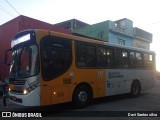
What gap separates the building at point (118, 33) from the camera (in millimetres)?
26823

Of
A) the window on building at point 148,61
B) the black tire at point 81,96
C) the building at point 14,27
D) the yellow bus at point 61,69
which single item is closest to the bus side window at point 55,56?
the yellow bus at point 61,69

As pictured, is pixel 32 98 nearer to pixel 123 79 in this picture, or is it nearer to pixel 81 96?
pixel 81 96

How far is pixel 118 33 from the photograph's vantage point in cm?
2797

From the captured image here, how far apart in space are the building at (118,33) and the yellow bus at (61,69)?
14.3m

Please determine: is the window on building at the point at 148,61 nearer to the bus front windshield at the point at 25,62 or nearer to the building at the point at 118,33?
the bus front windshield at the point at 25,62

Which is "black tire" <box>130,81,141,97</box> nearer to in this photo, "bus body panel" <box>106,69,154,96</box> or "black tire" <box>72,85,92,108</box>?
"bus body panel" <box>106,69,154,96</box>

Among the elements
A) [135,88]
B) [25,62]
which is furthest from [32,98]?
[135,88]

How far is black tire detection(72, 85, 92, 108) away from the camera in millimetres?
9617

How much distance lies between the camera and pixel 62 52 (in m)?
9.20

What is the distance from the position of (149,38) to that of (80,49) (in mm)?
27903

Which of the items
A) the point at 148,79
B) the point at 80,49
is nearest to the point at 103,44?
the point at 80,49

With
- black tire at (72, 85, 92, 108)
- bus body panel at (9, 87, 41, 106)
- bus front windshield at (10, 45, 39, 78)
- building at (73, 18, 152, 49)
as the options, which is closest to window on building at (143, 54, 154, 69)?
black tire at (72, 85, 92, 108)

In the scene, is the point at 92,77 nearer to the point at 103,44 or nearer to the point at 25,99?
the point at 103,44

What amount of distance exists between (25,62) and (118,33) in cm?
2106
